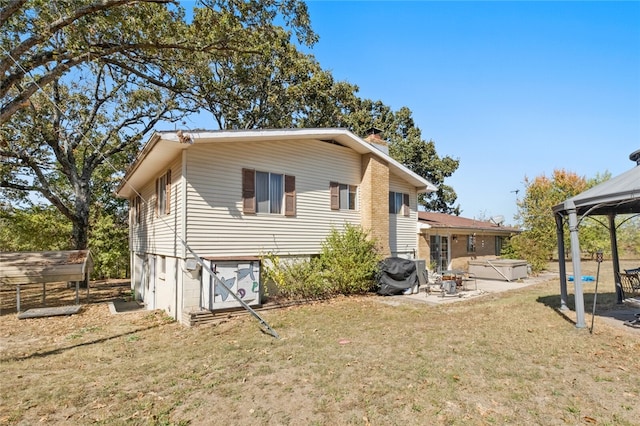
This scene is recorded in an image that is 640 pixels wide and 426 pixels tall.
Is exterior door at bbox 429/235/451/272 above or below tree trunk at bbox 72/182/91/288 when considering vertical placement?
below

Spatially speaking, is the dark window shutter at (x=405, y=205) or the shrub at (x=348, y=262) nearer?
the shrub at (x=348, y=262)

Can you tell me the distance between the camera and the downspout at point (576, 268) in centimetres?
746

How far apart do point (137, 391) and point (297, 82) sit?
21.3m

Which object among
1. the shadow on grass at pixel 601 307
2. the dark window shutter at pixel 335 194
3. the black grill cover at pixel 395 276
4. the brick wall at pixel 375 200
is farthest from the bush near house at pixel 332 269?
the shadow on grass at pixel 601 307

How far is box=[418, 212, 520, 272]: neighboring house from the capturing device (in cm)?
1902

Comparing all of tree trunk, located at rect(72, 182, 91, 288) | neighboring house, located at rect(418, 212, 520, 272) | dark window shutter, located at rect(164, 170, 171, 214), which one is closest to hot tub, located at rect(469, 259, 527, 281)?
neighboring house, located at rect(418, 212, 520, 272)

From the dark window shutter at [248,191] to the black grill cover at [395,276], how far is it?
5.48m

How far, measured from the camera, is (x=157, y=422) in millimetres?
4035

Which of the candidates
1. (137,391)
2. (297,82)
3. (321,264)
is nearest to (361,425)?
(137,391)

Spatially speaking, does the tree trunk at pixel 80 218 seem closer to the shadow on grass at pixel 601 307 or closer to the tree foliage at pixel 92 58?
the tree foliage at pixel 92 58

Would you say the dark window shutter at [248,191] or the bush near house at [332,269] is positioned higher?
the dark window shutter at [248,191]

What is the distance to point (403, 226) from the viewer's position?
1658 cm

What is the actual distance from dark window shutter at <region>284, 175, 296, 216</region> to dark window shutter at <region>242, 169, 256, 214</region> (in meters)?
1.23

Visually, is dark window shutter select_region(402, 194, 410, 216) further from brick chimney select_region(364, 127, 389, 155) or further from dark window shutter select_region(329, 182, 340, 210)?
dark window shutter select_region(329, 182, 340, 210)
